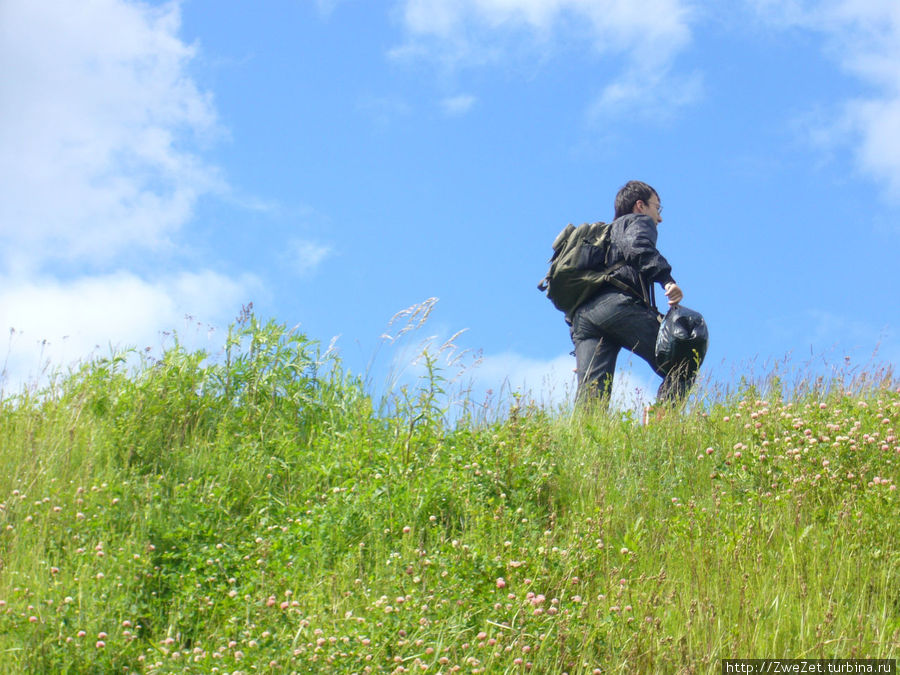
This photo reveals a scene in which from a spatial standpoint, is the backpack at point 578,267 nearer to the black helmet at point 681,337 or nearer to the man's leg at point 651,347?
the man's leg at point 651,347

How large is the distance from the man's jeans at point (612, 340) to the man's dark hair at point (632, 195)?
3.16 ft

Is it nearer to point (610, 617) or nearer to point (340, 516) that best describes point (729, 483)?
point (610, 617)

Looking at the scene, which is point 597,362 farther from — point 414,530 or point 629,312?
point 414,530

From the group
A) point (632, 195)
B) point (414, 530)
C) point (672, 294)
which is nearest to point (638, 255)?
point (672, 294)

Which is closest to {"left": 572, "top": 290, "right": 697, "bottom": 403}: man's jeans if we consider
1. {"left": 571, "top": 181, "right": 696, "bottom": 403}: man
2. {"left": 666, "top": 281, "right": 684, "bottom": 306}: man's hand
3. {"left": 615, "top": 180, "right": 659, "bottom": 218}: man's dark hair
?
{"left": 571, "top": 181, "right": 696, "bottom": 403}: man

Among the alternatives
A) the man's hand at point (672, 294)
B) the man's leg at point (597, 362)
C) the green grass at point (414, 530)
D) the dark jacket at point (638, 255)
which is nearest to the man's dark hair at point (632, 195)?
the dark jacket at point (638, 255)

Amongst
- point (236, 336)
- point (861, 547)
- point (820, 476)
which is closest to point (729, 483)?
point (820, 476)

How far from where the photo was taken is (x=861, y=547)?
15.6 ft

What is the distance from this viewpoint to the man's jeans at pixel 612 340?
870 centimetres

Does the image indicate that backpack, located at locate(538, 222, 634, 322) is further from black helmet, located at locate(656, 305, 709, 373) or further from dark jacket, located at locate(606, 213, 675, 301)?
black helmet, located at locate(656, 305, 709, 373)

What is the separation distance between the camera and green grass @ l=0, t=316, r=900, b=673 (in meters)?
3.99

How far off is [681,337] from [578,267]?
1270 millimetres

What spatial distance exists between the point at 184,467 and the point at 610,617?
3542 mm

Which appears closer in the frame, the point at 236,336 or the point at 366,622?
the point at 366,622
